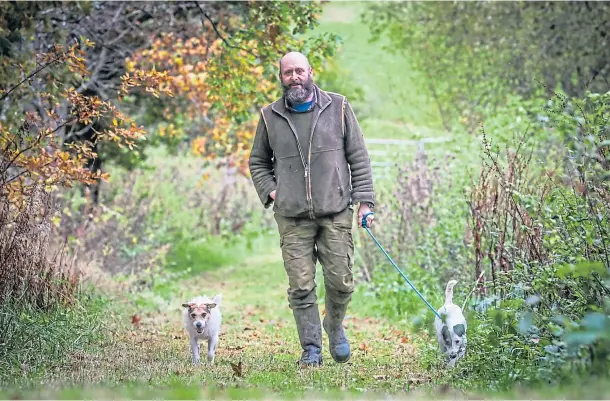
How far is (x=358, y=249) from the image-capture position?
14484 mm

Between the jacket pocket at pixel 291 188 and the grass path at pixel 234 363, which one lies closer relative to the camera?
the grass path at pixel 234 363

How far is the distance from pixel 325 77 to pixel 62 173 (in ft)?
51.1

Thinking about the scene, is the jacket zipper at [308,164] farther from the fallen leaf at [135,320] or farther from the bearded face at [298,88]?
the fallen leaf at [135,320]

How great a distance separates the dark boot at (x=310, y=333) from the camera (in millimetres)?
7984

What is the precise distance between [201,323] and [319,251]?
1.09 meters

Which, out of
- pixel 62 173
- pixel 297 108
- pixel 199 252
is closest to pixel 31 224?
pixel 62 173

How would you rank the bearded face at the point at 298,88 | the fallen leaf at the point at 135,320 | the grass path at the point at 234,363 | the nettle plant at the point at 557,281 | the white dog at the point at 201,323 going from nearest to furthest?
the nettle plant at the point at 557,281 → the grass path at the point at 234,363 → the bearded face at the point at 298,88 → the white dog at the point at 201,323 → the fallen leaf at the point at 135,320

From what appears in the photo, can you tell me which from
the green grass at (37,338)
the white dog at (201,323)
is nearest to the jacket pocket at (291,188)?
the white dog at (201,323)

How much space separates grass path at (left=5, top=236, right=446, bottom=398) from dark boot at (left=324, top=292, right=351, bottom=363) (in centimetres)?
10

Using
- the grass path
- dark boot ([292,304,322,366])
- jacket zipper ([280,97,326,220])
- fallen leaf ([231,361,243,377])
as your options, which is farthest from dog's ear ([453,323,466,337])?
fallen leaf ([231,361,243,377])

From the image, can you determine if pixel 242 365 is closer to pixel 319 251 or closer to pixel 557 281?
pixel 319 251

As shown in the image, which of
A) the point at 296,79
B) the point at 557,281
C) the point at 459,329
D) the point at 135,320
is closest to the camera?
the point at 557,281

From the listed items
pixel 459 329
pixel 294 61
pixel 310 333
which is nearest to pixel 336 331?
pixel 310 333

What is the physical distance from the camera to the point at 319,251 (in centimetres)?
804
